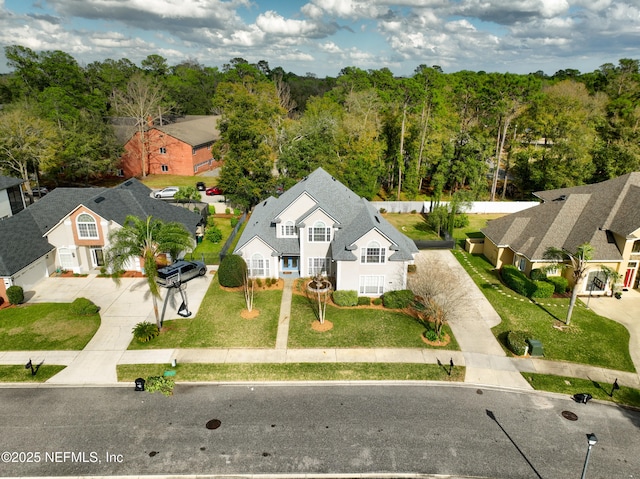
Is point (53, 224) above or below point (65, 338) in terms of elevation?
above

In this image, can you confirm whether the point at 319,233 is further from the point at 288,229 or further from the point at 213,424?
the point at 213,424

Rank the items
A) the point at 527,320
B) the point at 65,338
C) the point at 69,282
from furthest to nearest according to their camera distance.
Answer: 1. the point at 69,282
2. the point at 527,320
3. the point at 65,338

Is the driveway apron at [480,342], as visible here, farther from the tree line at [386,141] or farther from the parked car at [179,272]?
the tree line at [386,141]

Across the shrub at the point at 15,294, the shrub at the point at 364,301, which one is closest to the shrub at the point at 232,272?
the shrub at the point at 364,301

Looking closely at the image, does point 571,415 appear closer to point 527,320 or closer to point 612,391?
point 612,391

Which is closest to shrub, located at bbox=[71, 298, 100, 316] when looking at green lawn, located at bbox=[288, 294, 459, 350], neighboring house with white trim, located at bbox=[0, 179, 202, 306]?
neighboring house with white trim, located at bbox=[0, 179, 202, 306]

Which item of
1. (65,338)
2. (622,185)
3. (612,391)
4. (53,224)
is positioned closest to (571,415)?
(612,391)

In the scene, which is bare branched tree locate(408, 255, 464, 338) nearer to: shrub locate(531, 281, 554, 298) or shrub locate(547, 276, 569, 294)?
shrub locate(531, 281, 554, 298)
